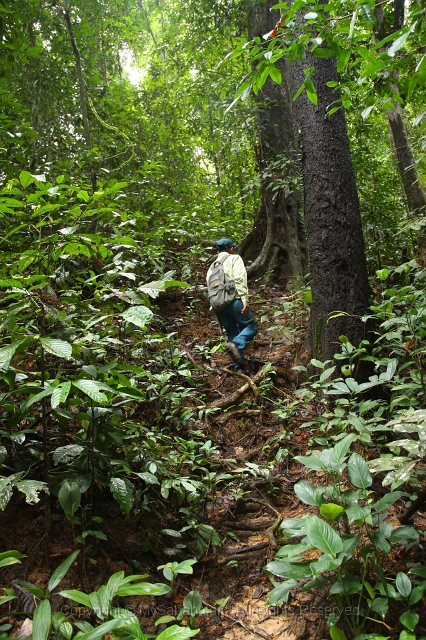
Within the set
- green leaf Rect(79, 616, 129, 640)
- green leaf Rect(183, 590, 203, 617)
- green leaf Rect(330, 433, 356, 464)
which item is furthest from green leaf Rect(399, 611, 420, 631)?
green leaf Rect(79, 616, 129, 640)

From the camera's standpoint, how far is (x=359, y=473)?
6.64 ft

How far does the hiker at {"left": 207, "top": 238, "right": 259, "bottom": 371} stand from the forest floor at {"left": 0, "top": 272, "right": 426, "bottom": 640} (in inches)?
23.1

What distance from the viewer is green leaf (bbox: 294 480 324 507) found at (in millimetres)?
1951

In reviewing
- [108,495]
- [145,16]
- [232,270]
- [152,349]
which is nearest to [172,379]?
[152,349]

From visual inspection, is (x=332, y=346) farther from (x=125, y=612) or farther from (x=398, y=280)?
(x=125, y=612)

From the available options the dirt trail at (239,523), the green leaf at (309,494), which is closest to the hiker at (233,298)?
the dirt trail at (239,523)

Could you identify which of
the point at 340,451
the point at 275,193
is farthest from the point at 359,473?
the point at 275,193

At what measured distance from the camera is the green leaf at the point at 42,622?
1394 mm

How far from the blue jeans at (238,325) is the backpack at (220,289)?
100 millimetres

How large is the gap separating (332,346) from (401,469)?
201 cm

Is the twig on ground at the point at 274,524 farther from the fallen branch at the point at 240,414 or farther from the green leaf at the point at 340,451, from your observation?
the fallen branch at the point at 240,414

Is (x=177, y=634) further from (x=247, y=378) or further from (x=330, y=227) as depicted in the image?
(x=247, y=378)

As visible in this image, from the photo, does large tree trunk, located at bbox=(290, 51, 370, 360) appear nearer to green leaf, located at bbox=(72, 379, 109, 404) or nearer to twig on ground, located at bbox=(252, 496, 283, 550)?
twig on ground, located at bbox=(252, 496, 283, 550)

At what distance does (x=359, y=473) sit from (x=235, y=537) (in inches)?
50.6
